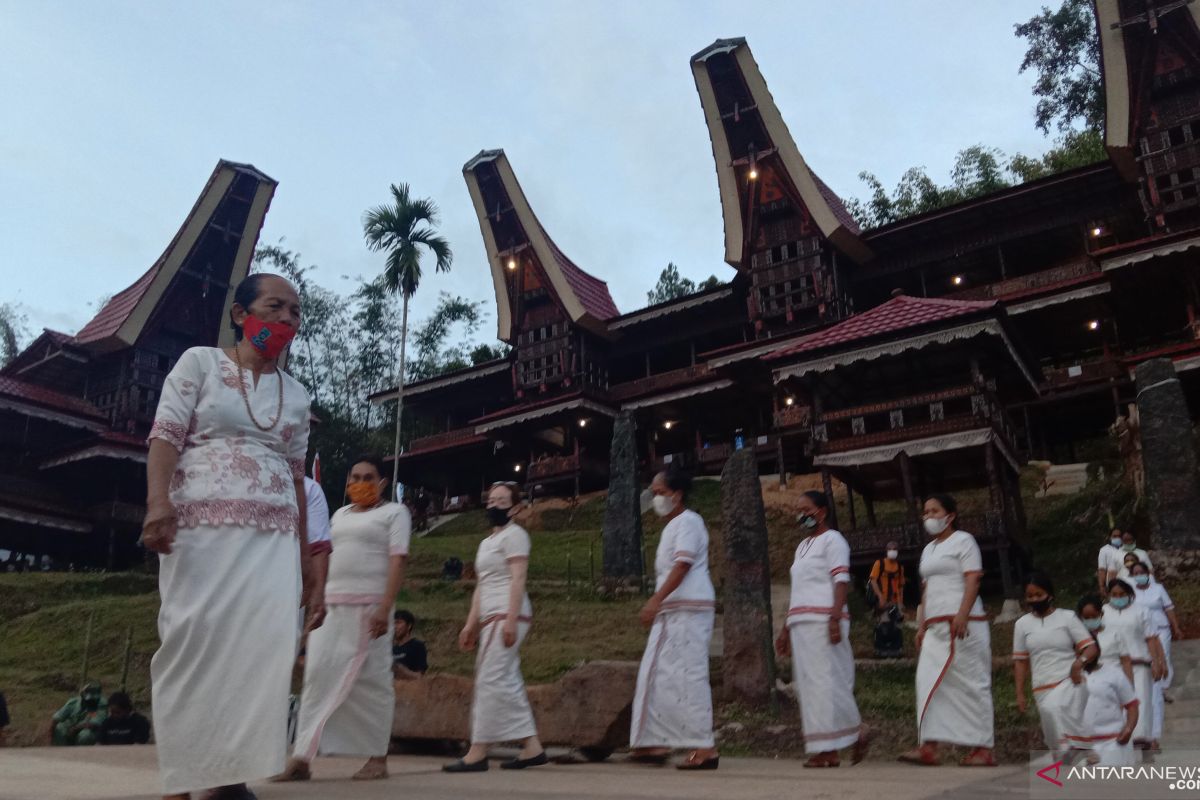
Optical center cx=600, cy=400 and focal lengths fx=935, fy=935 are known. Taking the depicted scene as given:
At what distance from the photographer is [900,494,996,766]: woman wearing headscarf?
556 centimetres

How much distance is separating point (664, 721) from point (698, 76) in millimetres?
23141

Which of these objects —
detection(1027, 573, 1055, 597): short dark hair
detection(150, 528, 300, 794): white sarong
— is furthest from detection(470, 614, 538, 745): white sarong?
detection(1027, 573, 1055, 597): short dark hair

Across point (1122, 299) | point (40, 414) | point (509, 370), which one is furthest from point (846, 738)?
point (509, 370)

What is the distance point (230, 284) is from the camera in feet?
95.6

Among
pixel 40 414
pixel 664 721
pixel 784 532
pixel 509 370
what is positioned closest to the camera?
pixel 664 721

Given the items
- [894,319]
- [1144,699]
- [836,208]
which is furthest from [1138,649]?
[836,208]

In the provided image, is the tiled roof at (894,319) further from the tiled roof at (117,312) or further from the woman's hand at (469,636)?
the tiled roof at (117,312)

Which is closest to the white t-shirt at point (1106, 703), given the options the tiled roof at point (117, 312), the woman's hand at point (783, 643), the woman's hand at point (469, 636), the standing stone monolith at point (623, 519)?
the woman's hand at point (783, 643)

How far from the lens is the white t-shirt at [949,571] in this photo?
575cm

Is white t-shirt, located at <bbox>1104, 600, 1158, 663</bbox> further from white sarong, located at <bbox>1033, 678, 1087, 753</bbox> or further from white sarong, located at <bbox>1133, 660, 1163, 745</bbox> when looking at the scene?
white sarong, located at <bbox>1033, 678, 1087, 753</bbox>

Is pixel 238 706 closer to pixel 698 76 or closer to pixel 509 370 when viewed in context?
pixel 698 76

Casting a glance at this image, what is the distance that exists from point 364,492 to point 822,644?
2845mm

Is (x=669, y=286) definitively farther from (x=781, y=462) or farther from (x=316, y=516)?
(x=316, y=516)

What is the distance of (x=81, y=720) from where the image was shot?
8312 millimetres
